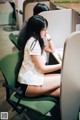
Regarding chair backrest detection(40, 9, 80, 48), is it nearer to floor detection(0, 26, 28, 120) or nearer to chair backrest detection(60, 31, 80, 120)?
floor detection(0, 26, 28, 120)

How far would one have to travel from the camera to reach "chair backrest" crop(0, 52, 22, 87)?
5.87 feet

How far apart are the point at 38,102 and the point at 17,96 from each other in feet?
0.67

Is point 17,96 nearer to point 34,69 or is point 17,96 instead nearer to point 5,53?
point 34,69

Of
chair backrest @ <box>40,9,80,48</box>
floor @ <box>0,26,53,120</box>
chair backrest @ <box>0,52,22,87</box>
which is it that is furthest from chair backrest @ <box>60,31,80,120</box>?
chair backrest @ <box>40,9,80,48</box>

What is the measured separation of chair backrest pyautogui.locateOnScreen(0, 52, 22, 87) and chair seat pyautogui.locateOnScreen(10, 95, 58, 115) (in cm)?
15

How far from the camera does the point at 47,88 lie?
1.89 meters

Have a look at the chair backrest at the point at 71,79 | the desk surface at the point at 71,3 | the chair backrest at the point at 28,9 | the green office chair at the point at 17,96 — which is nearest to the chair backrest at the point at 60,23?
the desk surface at the point at 71,3

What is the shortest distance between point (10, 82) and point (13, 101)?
0.15 meters

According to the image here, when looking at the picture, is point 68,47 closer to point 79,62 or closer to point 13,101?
point 79,62

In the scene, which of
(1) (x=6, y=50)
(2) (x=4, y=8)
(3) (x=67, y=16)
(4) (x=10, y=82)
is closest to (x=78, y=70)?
(4) (x=10, y=82)

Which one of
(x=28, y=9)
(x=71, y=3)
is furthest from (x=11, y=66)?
(x=28, y=9)

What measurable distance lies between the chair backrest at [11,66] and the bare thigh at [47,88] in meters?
0.15

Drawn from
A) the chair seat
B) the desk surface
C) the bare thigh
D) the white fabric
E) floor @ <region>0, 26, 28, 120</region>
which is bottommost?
floor @ <region>0, 26, 28, 120</region>

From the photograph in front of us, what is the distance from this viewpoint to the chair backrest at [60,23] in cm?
252
